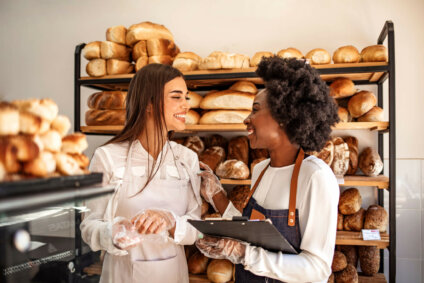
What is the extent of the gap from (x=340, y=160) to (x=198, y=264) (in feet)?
4.29

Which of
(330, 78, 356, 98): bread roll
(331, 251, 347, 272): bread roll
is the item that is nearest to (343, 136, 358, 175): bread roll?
(330, 78, 356, 98): bread roll

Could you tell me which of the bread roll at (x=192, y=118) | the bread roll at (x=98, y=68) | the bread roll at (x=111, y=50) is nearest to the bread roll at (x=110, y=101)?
the bread roll at (x=98, y=68)

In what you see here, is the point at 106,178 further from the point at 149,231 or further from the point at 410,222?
the point at 410,222

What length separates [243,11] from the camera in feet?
10.2

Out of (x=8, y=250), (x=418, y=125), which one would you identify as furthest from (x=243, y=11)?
(x=8, y=250)

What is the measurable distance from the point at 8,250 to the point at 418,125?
2.94 meters

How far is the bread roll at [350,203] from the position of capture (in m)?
2.59

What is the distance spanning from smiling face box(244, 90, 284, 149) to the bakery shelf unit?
3.56 ft

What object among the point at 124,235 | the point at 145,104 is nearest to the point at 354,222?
the point at 145,104

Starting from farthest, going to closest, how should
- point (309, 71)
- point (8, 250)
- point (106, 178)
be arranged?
1. point (106, 178)
2. point (309, 71)
3. point (8, 250)

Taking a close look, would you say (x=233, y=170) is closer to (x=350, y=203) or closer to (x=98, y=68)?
(x=350, y=203)

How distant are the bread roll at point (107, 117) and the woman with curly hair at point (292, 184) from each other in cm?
156

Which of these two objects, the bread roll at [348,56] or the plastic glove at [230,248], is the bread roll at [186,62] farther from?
the plastic glove at [230,248]

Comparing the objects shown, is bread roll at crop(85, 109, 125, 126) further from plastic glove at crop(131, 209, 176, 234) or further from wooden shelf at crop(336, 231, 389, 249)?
wooden shelf at crop(336, 231, 389, 249)
